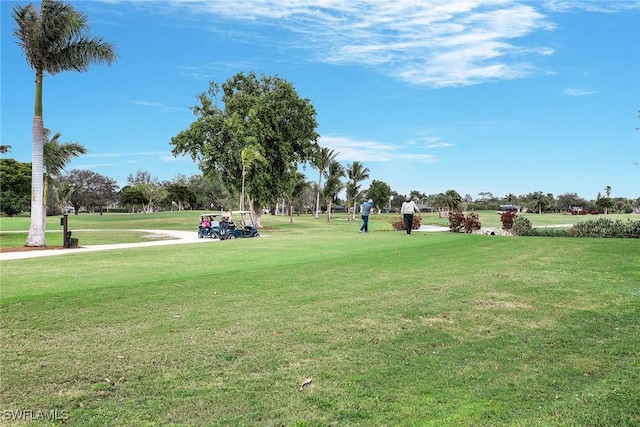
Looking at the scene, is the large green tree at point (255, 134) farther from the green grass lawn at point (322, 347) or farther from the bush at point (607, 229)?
the green grass lawn at point (322, 347)

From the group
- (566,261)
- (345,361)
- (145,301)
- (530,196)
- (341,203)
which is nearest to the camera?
(345,361)

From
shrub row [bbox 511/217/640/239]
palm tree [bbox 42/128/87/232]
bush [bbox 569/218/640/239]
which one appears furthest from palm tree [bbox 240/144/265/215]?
bush [bbox 569/218/640/239]

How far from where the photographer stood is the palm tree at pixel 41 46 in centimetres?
2189

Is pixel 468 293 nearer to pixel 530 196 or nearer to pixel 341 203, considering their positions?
pixel 530 196

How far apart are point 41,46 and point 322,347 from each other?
23285 mm

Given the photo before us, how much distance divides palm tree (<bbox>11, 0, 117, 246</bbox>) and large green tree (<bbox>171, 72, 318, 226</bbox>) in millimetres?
17216

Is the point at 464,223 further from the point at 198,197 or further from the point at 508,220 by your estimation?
the point at 198,197

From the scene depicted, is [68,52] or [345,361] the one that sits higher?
[68,52]

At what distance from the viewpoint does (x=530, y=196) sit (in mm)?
104500

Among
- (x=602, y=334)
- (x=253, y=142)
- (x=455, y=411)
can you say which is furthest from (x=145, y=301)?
(x=253, y=142)

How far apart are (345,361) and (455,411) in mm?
1399

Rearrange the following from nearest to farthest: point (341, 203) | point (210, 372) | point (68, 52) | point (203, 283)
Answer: point (210, 372)
point (203, 283)
point (68, 52)
point (341, 203)

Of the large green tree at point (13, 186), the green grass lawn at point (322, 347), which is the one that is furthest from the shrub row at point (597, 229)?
the large green tree at point (13, 186)

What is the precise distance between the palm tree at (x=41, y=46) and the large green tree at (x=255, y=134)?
17.2 m
